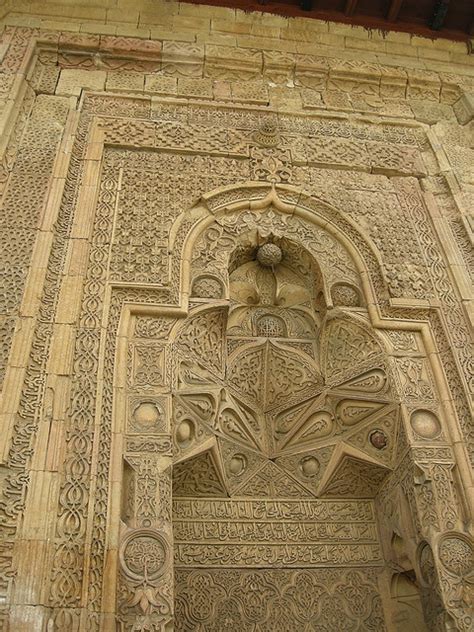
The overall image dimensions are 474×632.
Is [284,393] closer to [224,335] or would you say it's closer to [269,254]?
[224,335]

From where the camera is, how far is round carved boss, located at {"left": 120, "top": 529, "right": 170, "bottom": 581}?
131 inches

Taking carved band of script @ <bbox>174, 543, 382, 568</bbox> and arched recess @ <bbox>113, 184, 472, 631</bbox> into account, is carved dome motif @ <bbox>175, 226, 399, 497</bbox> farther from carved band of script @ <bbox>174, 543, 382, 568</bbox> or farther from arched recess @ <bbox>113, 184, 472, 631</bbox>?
carved band of script @ <bbox>174, 543, 382, 568</bbox>

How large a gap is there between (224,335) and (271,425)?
2.68 ft

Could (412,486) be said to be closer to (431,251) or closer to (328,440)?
(328,440)

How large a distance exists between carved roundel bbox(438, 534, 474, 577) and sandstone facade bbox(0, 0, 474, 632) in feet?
0.05

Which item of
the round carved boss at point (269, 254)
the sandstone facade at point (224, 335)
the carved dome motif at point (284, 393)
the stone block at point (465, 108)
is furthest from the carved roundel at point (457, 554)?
the stone block at point (465, 108)

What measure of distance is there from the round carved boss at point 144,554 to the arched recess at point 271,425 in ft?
0.28

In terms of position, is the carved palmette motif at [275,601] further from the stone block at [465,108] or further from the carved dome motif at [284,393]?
the stone block at [465,108]

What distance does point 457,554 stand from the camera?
3762 mm

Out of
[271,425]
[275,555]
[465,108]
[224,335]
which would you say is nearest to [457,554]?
[275,555]

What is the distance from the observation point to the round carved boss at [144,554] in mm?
3336

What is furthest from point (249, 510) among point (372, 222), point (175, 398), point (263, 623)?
point (372, 222)

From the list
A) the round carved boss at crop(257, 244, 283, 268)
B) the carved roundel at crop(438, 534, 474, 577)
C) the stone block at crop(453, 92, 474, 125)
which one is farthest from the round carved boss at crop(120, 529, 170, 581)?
the stone block at crop(453, 92, 474, 125)

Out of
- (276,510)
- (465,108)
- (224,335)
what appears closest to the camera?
(276,510)
